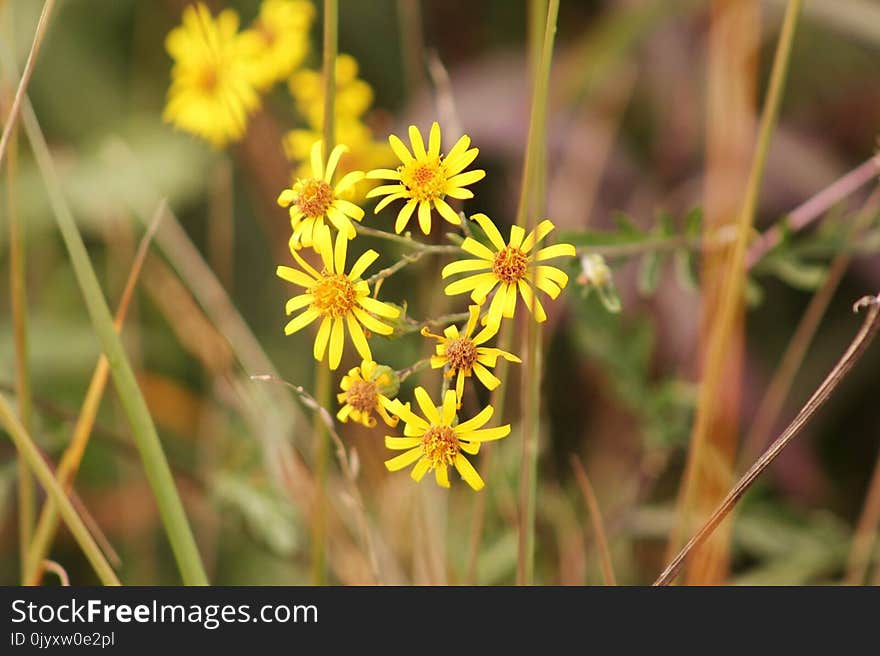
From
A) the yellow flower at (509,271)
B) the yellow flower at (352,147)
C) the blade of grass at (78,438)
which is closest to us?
the yellow flower at (509,271)

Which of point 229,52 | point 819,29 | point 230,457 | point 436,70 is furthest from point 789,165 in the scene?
point 230,457

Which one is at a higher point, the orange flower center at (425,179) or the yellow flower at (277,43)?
the yellow flower at (277,43)

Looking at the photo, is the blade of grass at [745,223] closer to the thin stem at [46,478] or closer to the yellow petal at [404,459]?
the yellow petal at [404,459]

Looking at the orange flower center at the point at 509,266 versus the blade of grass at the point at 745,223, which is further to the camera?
the blade of grass at the point at 745,223

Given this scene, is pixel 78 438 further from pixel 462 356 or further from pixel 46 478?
pixel 462 356

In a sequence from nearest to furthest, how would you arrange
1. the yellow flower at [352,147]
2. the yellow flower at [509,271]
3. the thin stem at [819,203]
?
the yellow flower at [509,271]
the thin stem at [819,203]
the yellow flower at [352,147]

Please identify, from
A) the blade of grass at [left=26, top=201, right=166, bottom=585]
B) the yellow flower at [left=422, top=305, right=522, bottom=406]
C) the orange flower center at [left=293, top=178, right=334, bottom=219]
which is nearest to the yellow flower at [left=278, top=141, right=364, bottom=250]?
the orange flower center at [left=293, top=178, right=334, bottom=219]

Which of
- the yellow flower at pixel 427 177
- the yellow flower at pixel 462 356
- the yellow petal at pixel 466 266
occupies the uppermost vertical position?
the yellow flower at pixel 427 177

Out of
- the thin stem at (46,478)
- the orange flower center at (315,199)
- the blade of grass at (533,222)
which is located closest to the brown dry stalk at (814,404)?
the blade of grass at (533,222)
